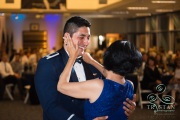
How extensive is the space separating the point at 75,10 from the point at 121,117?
11.8 m

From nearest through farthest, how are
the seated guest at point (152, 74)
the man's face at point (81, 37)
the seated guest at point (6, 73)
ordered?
the man's face at point (81, 37)
the seated guest at point (152, 74)
the seated guest at point (6, 73)

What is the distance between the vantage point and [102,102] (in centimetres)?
175

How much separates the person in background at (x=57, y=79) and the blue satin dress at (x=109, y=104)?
3 centimetres

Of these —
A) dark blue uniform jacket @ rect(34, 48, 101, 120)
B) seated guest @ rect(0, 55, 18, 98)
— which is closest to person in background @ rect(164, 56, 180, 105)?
seated guest @ rect(0, 55, 18, 98)

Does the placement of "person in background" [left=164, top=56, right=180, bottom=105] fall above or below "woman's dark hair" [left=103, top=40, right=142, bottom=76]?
below

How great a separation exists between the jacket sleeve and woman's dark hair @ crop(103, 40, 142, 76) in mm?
284

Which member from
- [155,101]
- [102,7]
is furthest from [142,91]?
[102,7]

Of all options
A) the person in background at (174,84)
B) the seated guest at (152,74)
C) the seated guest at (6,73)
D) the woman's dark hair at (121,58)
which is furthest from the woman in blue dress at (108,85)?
the seated guest at (6,73)

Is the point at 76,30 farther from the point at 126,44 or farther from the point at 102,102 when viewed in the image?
the point at 102,102

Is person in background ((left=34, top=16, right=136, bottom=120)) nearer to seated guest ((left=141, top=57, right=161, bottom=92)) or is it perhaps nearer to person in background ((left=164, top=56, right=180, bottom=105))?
seated guest ((left=141, top=57, right=161, bottom=92))

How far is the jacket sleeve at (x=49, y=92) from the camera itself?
1721 mm

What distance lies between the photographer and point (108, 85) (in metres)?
1.78

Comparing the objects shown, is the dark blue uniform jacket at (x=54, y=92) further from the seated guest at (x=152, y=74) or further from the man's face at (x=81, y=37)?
the seated guest at (x=152, y=74)

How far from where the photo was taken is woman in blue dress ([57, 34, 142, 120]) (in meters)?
1.74
